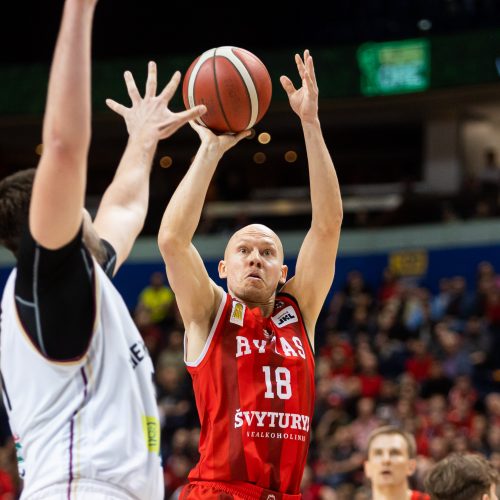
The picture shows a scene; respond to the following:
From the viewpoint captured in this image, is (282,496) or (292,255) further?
(292,255)

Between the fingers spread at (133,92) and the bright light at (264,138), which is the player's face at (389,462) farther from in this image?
the bright light at (264,138)

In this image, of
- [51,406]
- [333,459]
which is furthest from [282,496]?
[333,459]

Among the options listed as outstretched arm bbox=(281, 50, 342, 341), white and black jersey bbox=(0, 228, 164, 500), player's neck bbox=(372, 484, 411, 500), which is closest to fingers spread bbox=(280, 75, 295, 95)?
outstretched arm bbox=(281, 50, 342, 341)

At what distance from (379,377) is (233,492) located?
31.7 ft

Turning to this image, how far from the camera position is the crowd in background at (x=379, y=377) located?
11.9 meters

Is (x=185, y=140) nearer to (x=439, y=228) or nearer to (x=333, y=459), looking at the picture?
(x=439, y=228)

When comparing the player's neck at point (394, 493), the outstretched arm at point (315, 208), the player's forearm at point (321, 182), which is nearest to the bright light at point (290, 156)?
the player's neck at point (394, 493)

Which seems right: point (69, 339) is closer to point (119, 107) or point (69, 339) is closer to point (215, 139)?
Result: point (119, 107)

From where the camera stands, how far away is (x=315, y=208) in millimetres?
5051

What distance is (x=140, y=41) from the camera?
74.5ft

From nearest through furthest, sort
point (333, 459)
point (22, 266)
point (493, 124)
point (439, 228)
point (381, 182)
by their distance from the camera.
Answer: point (22, 266) < point (333, 459) < point (439, 228) < point (493, 124) < point (381, 182)

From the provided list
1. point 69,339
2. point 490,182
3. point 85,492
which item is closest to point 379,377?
point 490,182

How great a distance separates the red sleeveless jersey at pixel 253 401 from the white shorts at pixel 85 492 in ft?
5.81

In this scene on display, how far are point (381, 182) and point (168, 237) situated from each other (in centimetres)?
1901
